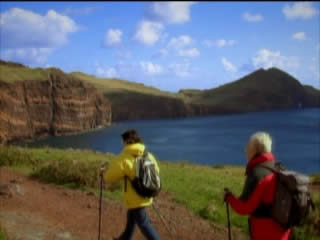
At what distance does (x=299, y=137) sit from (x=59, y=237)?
74863mm

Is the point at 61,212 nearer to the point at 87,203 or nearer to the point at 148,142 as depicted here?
the point at 87,203

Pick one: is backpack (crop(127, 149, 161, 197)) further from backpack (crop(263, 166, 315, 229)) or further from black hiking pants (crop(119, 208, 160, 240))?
backpack (crop(263, 166, 315, 229))

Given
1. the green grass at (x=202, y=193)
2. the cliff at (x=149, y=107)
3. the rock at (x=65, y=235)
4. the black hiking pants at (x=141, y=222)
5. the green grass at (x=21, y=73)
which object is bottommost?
the rock at (x=65, y=235)

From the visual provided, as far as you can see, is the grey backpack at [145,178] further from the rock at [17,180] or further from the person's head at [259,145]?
the rock at [17,180]

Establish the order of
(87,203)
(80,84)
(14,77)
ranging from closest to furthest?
(87,203), (14,77), (80,84)

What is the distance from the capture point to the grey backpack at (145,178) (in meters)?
5.83

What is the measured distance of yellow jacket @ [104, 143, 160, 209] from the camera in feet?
19.0

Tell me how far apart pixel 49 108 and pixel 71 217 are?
113m

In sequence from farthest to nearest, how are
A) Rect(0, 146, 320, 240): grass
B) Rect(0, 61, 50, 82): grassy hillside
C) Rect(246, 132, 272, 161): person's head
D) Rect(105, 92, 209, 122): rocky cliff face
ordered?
1. Rect(105, 92, 209, 122): rocky cliff face
2. Rect(0, 61, 50, 82): grassy hillside
3. Rect(0, 146, 320, 240): grass
4. Rect(246, 132, 272, 161): person's head

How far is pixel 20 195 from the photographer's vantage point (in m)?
10.9

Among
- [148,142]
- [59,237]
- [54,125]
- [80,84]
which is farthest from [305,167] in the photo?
[80,84]

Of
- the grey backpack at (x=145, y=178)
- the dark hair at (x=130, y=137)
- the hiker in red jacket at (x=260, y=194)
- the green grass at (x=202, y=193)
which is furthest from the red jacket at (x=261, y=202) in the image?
the green grass at (x=202, y=193)

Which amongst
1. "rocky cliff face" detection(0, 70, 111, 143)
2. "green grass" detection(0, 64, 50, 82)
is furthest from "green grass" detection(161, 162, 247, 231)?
"green grass" detection(0, 64, 50, 82)

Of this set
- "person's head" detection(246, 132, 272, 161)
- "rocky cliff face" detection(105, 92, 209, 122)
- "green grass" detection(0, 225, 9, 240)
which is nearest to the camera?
"person's head" detection(246, 132, 272, 161)
